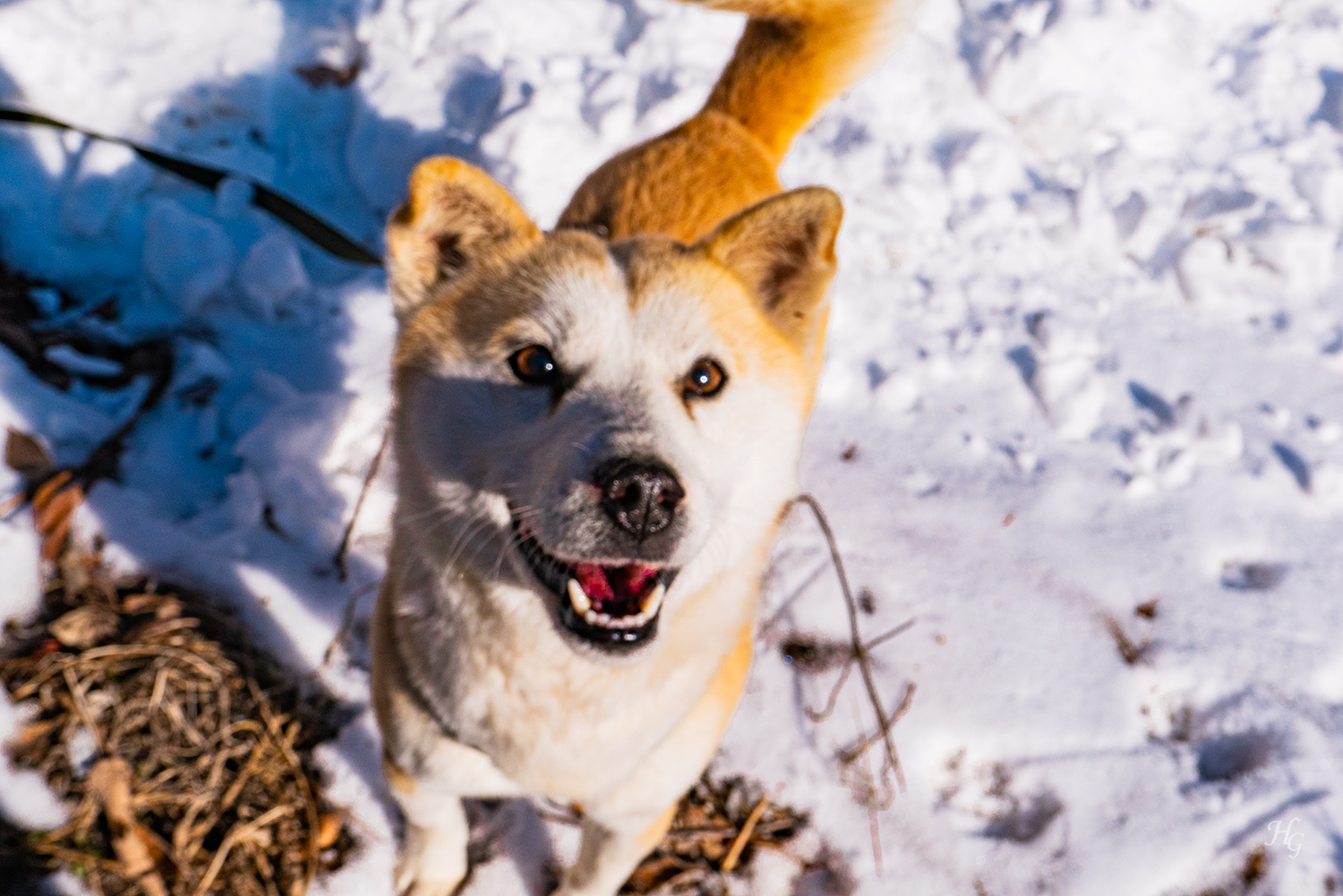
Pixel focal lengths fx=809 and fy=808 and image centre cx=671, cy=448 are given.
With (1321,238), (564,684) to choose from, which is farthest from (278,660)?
(1321,238)

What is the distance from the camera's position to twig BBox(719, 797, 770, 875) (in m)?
1.90

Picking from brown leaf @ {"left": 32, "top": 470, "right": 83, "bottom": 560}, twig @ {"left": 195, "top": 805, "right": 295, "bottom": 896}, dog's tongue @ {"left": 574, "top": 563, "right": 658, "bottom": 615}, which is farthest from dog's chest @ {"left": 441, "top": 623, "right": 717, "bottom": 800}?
brown leaf @ {"left": 32, "top": 470, "right": 83, "bottom": 560}

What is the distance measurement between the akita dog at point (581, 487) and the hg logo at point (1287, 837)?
1411 millimetres

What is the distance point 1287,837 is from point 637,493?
1957 millimetres

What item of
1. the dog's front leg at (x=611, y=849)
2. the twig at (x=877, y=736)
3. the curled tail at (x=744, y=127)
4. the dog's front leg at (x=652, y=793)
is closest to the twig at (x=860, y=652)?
the twig at (x=877, y=736)

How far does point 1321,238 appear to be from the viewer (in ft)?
9.46

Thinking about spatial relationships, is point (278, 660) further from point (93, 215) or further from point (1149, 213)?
point (1149, 213)

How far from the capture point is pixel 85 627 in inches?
74.0

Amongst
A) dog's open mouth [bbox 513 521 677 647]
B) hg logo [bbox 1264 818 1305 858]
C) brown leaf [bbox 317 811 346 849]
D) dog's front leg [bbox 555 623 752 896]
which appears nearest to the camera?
dog's open mouth [bbox 513 521 677 647]

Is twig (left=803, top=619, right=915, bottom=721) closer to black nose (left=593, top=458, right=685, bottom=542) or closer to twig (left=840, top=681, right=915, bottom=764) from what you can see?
twig (left=840, top=681, right=915, bottom=764)

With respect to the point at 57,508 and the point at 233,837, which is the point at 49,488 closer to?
the point at 57,508

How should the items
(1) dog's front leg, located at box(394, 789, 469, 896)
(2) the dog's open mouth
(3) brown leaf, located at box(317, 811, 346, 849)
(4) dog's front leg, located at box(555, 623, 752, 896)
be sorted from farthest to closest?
(3) brown leaf, located at box(317, 811, 346, 849)
(1) dog's front leg, located at box(394, 789, 469, 896)
(4) dog's front leg, located at box(555, 623, 752, 896)
(2) the dog's open mouth

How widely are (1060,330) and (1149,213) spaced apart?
0.64 metres

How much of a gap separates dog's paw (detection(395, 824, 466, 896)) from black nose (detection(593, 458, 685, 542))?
3.39 ft
